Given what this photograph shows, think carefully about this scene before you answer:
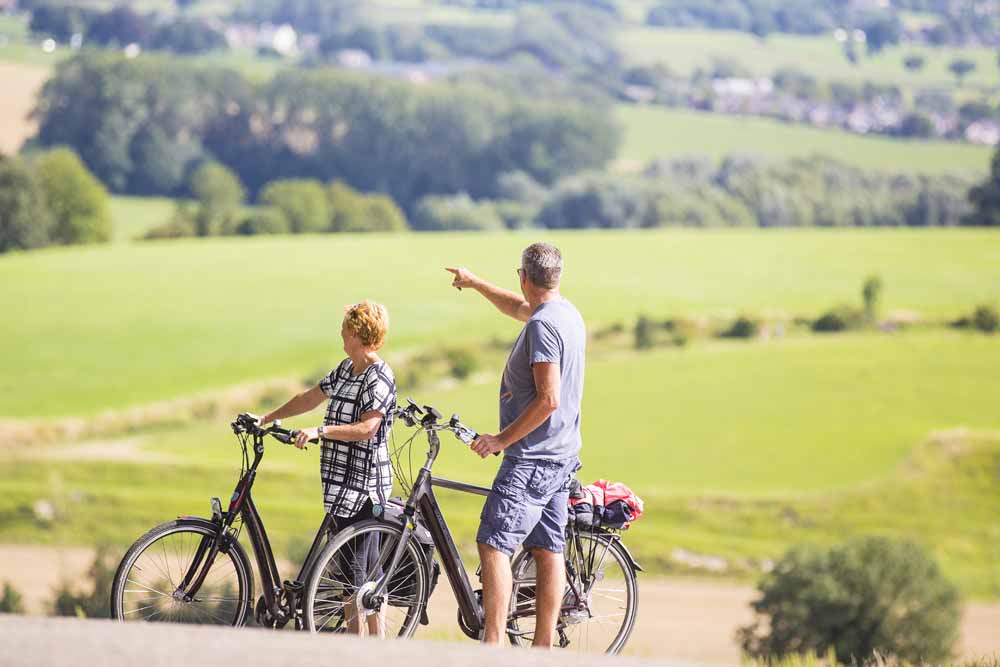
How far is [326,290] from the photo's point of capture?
44531mm

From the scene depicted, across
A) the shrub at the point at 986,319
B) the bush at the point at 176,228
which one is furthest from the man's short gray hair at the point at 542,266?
the bush at the point at 176,228

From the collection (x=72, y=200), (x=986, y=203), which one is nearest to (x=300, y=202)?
(x=72, y=200)

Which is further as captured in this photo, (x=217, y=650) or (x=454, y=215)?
(x=454, y=215)

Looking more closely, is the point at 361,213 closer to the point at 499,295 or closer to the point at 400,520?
the point at 499,295

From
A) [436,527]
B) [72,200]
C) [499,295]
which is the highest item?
[72,200]

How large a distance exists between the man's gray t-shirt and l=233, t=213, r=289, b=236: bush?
4567 cm

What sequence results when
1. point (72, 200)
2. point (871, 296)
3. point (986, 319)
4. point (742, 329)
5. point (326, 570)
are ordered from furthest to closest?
point (72, 200)
point (871, 296)
point (742, 329)
point (986, 319)
point (326, 570)

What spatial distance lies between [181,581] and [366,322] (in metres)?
1.17

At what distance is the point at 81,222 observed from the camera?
4684cm

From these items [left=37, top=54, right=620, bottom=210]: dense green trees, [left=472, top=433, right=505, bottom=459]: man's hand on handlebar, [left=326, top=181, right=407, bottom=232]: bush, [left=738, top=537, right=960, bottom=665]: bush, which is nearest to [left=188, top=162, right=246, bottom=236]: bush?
[left=37, top=54, right=620, bottom=210]: dense green trees

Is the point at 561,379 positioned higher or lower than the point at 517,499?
higher

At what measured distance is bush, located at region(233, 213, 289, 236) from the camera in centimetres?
4984

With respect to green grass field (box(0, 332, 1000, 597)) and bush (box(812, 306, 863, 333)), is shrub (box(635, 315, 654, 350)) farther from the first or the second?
bush (box(812, 306, 863, 333))

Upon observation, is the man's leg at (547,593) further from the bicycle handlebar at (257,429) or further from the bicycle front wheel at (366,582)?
the bicycle handlebar at (257,429)
